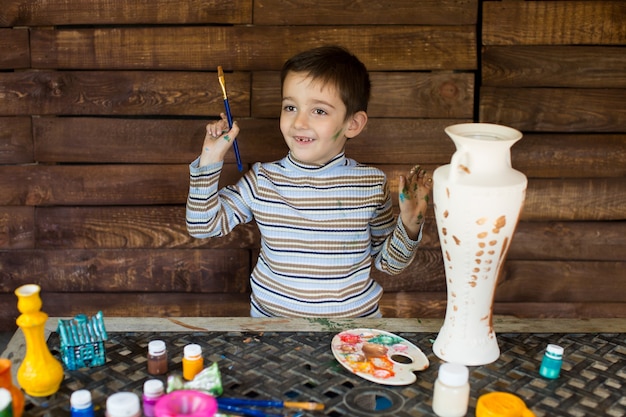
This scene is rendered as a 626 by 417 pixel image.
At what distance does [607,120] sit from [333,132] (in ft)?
4.02

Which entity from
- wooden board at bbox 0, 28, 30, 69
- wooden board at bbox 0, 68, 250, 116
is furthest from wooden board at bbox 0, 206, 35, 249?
wooden board at bbox 0, 28, 30, 69

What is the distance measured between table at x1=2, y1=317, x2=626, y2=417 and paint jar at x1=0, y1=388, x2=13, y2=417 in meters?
0.08

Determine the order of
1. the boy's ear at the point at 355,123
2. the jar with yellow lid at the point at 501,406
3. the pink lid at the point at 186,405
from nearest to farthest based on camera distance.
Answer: the pink lid at the point at 186,405 < the jar with yellow lid at the point at 501,406 < the boy's ear at the point at 355,123

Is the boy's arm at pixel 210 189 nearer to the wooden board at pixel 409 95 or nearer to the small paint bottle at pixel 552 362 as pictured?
the wooden board at pixel 409 95

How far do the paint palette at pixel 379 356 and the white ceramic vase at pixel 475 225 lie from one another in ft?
0.24

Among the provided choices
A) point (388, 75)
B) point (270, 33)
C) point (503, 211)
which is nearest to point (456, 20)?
point (388, 75)

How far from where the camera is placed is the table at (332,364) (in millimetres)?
1241

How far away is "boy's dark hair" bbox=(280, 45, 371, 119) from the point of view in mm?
1789

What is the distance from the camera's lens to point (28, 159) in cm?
235

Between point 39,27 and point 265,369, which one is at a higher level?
point 39,27

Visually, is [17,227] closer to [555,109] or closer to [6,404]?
[6,404]

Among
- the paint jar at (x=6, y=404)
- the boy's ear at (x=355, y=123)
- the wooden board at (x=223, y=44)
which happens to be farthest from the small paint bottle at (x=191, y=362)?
the wooden board at (x=223, y=44)

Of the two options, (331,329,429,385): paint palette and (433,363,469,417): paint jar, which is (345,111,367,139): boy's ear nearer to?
(331,329,429,385): paint palette

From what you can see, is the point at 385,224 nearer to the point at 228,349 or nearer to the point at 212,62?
the point at 228,349
